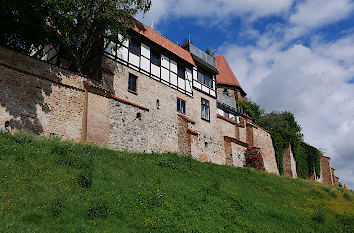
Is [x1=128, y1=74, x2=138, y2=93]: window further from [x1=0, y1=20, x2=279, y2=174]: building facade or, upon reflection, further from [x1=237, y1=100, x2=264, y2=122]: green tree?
[x1=237, y1=100, x2=264, y2=122]: green tree

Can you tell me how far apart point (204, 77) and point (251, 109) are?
46.6 feet

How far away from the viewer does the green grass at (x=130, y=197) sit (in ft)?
32.0

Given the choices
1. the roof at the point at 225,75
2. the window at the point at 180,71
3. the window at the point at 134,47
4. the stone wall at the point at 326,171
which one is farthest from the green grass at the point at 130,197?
the stone wall at the point at 326,171

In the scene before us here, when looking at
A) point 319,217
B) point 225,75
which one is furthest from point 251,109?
point 319,217

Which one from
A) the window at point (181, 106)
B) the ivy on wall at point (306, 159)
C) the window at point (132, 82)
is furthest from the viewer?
the ivy on wall at point (306, 159)

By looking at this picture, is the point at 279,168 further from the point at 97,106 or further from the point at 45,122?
the point at 45,122

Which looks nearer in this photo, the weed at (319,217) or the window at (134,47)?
the weed at (319,217)

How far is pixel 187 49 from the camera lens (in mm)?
30375

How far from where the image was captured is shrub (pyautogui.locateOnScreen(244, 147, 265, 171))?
31359 millimetres

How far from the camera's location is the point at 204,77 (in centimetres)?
3105

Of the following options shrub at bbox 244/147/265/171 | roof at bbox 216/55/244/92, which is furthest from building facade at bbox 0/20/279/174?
roof at bbox 216/55/244/92

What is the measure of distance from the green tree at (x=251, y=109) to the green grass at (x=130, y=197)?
22.1 metres

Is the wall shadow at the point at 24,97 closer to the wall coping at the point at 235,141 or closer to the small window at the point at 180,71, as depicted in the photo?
the small window at the point at 180,71

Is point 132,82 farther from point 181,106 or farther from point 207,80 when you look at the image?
point 207,80
